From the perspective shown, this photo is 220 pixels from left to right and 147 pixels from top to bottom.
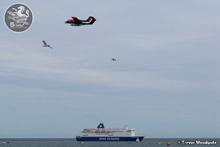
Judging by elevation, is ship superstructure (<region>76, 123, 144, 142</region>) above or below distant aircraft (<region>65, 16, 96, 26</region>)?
below

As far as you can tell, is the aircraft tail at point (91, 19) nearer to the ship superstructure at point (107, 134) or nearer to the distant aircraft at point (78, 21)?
the distant aircraft at point (78, 21)

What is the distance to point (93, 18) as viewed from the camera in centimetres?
5122

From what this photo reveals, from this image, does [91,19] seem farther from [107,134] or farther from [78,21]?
[107,134]

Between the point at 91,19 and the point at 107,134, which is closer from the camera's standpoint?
the point at 91,19

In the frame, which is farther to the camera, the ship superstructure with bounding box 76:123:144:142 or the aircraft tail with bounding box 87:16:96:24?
the ship superstructure with bounding box 76:123:144:142

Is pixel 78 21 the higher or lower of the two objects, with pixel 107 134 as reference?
higher

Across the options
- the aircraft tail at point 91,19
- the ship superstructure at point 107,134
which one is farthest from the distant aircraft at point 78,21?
the ship superstructure at point 107,134

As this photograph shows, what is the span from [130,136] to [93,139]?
1882 cm

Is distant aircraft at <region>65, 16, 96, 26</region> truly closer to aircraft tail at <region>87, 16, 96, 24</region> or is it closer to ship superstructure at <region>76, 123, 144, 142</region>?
aircraft tail at <region>87, 16, 96, 24</region>

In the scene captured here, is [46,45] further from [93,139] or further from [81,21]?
[93,139]

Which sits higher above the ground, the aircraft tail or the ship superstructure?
the aircraft tail

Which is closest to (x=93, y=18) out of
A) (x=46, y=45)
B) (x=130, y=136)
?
(x=46, y=45)

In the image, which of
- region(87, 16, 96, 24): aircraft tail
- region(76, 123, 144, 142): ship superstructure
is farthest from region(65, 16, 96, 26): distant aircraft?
region(76, 123, 144, 142): ship superstructure

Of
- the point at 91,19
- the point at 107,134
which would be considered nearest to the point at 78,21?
the point at 91,19
